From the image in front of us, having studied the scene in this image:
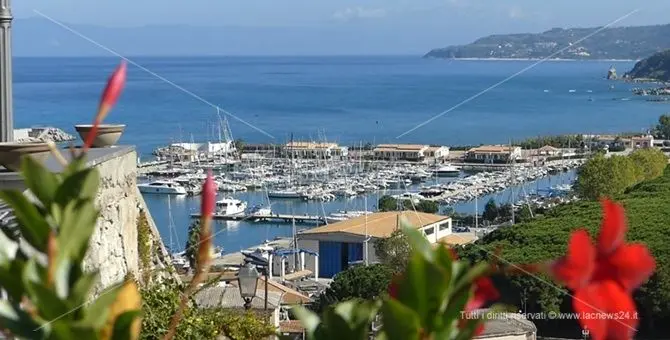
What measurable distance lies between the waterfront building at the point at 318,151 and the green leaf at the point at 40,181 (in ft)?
103

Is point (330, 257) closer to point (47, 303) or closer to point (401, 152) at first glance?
point (401, 152)

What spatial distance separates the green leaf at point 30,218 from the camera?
442 mm

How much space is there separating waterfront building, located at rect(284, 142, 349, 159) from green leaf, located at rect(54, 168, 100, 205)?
3139 cm

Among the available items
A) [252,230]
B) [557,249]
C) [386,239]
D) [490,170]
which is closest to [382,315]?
[557,249]

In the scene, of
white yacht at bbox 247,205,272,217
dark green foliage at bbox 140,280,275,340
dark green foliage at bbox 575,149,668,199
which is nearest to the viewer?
dark green foliage at bbox 140,280,275,340

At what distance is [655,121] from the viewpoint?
164 ft

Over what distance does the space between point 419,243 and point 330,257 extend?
61.2 ft

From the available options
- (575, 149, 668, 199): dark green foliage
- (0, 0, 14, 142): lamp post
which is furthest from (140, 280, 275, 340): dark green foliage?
(575, 149, 668, 199): dark green foliage

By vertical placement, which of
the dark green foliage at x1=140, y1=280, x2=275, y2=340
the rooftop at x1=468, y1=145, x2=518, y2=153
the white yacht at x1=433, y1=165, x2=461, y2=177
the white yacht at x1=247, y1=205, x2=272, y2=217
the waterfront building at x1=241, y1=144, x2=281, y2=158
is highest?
the dark green foliage at x1=140, y1=280, x2=275, y2=340

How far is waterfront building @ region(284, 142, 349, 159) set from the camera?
→ 32272mm

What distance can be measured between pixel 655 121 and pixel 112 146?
1966 inches

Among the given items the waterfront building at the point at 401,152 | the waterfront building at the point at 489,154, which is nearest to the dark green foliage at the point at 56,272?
the waterfront building at the point at 489,154

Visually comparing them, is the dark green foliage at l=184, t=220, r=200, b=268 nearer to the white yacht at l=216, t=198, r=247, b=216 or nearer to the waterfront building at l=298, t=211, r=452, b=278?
the waterfront building at l=298, t=211, r=452, b=278

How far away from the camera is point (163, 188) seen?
28.6 meters
